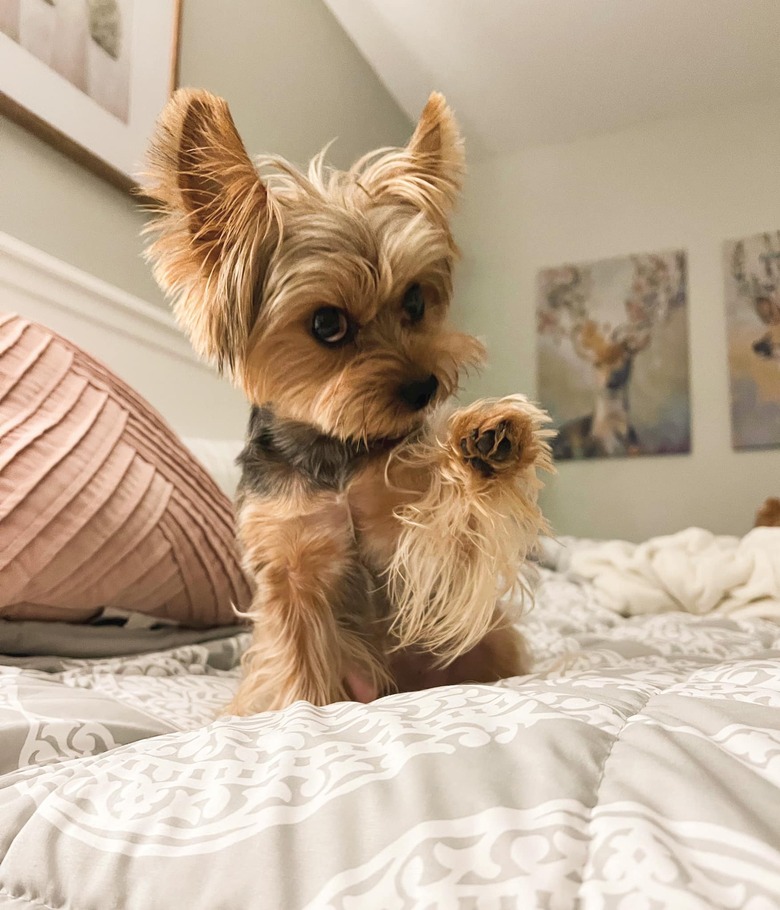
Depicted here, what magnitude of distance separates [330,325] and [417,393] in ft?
0.53

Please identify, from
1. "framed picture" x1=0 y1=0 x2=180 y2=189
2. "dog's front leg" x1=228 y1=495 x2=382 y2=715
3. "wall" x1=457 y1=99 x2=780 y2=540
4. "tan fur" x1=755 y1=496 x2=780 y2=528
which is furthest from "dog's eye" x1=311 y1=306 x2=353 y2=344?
"wall" x1=457 y1=99 x2=780 y2=540

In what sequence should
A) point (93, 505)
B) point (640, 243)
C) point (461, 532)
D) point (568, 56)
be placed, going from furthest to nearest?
point (640, 243) < point (568, 56) < point (93, 505) < point (461, 532)

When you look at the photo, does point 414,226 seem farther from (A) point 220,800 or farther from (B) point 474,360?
(A) point 220,800

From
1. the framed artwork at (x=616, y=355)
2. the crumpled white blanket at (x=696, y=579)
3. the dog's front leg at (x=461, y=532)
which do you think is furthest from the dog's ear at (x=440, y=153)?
the framed artwork at (x=616, y=355)

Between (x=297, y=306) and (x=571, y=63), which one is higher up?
(x=571, y=63)

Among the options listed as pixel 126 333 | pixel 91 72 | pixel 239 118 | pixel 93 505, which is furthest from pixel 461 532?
pixel 239 118

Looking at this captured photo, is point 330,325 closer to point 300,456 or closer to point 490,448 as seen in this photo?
point 300,456

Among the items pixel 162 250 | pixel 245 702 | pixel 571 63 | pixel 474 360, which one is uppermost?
pixel 571 63

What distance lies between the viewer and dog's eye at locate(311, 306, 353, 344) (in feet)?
3.45

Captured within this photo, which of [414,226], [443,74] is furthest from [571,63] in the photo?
[414,226]

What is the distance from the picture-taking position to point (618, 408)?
12.7 ft

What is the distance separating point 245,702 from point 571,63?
328cm

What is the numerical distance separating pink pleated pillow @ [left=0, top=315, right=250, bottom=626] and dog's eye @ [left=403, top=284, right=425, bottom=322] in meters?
0.50

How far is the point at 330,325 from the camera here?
106 centimetres
